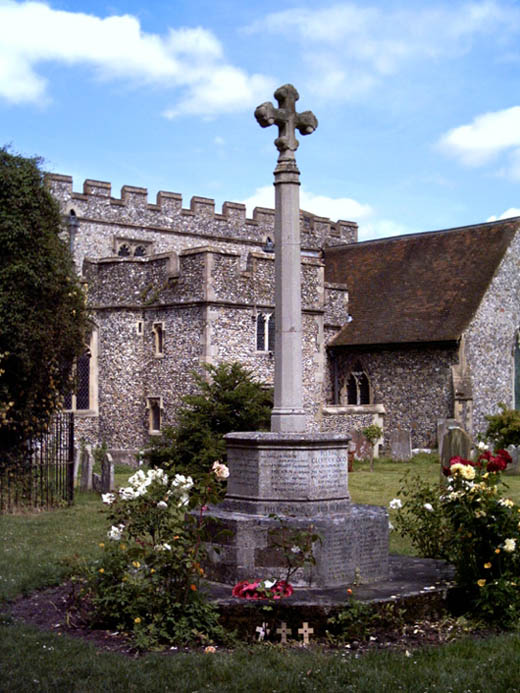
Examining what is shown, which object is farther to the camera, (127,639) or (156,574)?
(156,574)

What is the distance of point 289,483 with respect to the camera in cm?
809

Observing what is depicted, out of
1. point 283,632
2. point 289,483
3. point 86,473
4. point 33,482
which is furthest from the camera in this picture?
point 86,473

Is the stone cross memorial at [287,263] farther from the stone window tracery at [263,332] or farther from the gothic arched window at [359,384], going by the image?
the gothic arched window at [359,384]

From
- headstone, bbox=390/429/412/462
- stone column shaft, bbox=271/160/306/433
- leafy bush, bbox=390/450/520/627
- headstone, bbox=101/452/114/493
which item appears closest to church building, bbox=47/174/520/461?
headstone, bbox=390/429/412/462

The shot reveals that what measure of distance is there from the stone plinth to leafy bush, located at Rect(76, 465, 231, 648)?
1.42 ft

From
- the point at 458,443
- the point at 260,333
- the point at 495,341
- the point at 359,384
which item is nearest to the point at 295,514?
the point at 458,443

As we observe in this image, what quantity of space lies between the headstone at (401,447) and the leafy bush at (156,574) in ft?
58.5

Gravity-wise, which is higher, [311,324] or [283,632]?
[311,324]

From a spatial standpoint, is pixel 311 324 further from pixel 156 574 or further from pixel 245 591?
pixel 156 574

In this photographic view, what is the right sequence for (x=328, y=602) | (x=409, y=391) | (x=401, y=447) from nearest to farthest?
(x=328, y=602) → (x=401, y=447) → (x=409, y=391)

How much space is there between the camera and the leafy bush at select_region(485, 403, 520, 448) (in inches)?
929

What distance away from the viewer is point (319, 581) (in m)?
7.60

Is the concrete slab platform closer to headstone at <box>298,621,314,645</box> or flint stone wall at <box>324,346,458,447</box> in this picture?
headstone at <box>298,621,314,645</box>

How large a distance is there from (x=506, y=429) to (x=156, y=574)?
59.7ft
